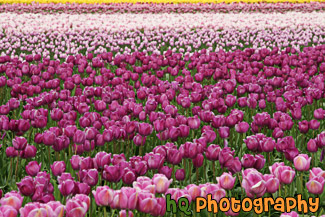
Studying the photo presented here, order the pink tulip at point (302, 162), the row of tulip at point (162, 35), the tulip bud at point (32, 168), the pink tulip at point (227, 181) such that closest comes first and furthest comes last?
the pink tulip at point (227, 181) < the pink tulip at point (302, 162) < the tulip bud at point (32, 168) < the row of tulip at point (162, 35)

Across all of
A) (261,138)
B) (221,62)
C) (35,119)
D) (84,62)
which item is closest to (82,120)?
(35,119)

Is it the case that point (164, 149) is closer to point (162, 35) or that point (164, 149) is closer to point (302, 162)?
point (302, 162)

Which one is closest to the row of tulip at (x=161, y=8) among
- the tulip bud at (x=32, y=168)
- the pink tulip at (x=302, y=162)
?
the tulip bud at (x=32, y=168)

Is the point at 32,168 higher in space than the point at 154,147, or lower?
higher

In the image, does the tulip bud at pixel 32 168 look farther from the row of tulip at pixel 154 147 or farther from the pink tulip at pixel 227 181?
the pink tulip at pixel 227 181

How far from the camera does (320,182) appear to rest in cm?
252

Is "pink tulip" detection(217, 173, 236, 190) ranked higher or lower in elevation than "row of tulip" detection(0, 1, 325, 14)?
lower

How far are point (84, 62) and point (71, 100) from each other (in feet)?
8.41

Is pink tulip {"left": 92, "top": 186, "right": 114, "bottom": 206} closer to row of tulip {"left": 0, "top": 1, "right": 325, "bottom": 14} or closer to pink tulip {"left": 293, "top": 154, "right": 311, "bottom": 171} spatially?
pink tulip {"left": 293, "top": 154, "right": 311, "bottom": 171}

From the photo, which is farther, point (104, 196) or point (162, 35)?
point (162, 35)

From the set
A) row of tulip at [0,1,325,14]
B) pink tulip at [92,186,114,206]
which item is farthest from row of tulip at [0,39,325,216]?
row of tulip at [0,1,325,14]

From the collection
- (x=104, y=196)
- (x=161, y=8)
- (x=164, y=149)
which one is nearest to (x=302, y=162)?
(x=164, y=149)

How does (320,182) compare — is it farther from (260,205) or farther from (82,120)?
(82,120)

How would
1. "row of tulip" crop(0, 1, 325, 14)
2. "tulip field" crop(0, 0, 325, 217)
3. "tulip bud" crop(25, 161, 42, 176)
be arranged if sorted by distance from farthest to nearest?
"row of tulip" crop(0, 1, 325, 14) → "tulip bud" crop(25, 161, 42, 176) → "tulip field" crop(0, 0, 325, 217)
